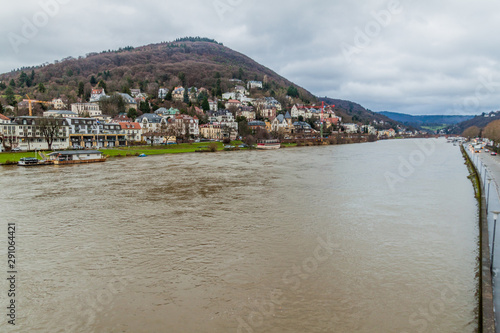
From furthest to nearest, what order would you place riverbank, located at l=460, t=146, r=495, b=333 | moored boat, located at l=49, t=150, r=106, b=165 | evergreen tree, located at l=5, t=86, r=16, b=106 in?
1. evergreen tree, located at l=5, t=86, r=16, b=106
2. moored boat, located at l=49, t=150, r=106, b=165
3. riverbank, located at l=460, t=146, r=495, b=333

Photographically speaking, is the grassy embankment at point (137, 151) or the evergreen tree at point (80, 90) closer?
the grassy embankment at point (137, 151)

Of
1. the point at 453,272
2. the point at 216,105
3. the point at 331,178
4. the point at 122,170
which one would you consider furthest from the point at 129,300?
the point at 216,105

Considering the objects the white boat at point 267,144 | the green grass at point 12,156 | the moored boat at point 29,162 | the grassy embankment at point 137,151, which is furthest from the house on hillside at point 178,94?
the moored boat at point 29,162

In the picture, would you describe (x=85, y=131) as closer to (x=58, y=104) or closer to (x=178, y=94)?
(x=58, y=104)

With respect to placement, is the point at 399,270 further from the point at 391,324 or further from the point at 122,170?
the point at 122,170

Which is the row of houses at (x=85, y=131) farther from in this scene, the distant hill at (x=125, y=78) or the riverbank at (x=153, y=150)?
the distant hill at (x=125, y=78)

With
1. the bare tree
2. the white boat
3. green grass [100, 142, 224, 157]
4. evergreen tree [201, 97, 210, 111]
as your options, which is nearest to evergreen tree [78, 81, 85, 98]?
evergreen tree [201, 97, 210, 111]

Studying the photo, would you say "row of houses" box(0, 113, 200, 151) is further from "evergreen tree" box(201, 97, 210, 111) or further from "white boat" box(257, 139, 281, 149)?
"evergreen tree" box(201, 97, 210, 111)

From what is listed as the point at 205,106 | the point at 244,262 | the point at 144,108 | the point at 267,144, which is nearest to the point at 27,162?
the point at 244,262
